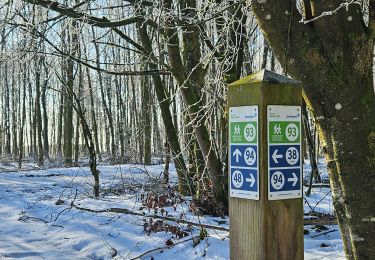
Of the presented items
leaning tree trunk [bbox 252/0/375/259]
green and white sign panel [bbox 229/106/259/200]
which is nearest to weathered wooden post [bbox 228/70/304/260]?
green and white sign panel [bbox 229/106/259/200]

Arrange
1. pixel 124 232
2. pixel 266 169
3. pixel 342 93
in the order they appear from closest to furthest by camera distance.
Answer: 1. pixel 266 169
2. pixel 342 93
3. pixel 124 232

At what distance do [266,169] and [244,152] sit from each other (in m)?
0.13

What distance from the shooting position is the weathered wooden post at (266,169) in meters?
1.97

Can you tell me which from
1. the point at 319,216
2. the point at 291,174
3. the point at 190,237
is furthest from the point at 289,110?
the point at 319,216

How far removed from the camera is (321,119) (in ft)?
9.29

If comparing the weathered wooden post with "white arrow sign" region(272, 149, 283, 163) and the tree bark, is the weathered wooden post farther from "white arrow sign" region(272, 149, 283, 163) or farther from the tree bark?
the tree bark

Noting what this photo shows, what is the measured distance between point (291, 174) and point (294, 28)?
47.7 inches

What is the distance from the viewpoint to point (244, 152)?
203 centimetres

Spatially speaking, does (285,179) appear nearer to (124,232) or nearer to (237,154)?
(237,154)

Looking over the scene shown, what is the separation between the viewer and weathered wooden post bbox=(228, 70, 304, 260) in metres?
1.97

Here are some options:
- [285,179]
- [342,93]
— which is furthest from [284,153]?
[342,93]

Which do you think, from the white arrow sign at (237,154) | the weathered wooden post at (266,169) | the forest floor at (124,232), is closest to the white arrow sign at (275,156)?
the weathered wooden post at (266,169)

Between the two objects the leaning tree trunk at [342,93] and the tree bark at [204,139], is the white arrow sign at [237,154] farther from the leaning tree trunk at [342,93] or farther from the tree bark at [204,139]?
the tree bark at [204,139]

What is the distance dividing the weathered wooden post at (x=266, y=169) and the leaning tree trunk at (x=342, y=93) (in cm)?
78
